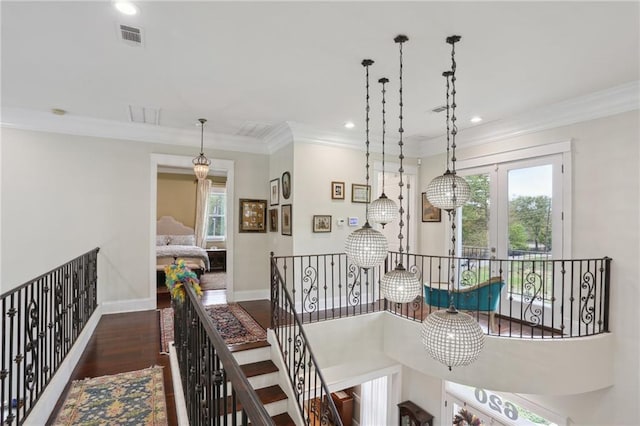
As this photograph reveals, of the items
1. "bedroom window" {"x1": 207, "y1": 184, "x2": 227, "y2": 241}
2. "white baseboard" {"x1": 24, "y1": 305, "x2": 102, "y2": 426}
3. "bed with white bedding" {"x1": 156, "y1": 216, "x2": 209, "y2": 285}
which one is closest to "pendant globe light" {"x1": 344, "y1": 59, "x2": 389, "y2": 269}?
"white baseboard" {"x1": 24, "y1": 305, "x2": 102, "y2": 426}

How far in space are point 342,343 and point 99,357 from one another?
2922 mm

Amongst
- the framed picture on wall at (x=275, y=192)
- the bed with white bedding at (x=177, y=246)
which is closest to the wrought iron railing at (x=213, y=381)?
the framed picture on wall at (x=275, y=192)

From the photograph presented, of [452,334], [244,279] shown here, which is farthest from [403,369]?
[452,334]

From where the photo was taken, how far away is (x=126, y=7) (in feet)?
7.64

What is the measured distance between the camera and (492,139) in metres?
5.18

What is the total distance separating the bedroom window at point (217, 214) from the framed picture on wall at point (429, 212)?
655cm

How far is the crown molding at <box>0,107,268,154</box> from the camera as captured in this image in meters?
4.54

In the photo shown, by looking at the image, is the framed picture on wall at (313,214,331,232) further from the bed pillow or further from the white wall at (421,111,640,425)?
the bed pillow

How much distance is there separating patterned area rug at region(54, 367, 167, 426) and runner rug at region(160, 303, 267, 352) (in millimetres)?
724

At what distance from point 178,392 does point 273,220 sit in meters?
3.57

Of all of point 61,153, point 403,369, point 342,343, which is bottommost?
point 403,369

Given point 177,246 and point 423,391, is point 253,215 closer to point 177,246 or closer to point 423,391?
point 177,246

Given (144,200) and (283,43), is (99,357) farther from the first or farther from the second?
(283,43)

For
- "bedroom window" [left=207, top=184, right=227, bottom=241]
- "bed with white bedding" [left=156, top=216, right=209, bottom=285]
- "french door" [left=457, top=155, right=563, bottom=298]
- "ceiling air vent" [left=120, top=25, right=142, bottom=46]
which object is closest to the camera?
"ceiling air vent" [left=120, top=25, right=142, bottom=46]
